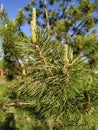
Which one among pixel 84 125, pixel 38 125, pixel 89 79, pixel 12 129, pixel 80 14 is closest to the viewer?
pixel 89 79

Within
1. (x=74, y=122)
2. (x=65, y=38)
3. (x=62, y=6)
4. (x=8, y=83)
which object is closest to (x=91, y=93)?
(x=74, y=122)

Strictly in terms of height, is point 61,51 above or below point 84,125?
above

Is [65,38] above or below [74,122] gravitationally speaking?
above

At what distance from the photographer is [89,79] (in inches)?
55.3

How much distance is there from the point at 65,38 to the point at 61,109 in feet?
9.08

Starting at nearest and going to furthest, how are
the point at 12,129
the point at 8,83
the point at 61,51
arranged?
1. the point at 61,51
2. the point at 8,83
3. the point at 12,129

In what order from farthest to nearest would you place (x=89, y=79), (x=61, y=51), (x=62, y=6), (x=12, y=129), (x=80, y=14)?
(x=62, y=6)
(x=80, y=14)
(x=12, y=129)
(x=89, y=79)
(x=61, y=51)

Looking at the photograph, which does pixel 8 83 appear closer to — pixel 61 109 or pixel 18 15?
pixel 18 15

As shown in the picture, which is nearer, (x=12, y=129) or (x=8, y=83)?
(x=8, y=83)

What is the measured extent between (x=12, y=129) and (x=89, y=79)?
2775 millimetres

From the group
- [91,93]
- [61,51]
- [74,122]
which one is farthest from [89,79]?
[74,122]

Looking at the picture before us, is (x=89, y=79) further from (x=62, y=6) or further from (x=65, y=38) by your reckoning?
(x=62, y=6)

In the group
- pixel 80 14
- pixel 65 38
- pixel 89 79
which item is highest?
pixel 80 14

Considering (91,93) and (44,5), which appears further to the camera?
(44,5)
